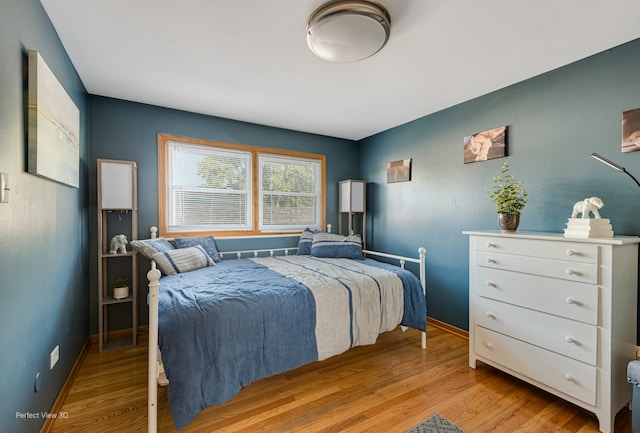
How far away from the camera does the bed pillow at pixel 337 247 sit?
3180mm

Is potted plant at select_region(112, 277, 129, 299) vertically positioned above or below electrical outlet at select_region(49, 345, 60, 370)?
above

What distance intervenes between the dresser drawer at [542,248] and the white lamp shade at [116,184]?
3031mm

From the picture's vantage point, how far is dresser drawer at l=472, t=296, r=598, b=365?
1639mm

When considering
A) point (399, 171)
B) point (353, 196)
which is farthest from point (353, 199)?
point (399, 171)

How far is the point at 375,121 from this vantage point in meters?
3.41

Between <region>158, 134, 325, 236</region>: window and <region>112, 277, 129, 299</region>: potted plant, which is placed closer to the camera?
<region>112, 277, 129, 299</region>: potted plant

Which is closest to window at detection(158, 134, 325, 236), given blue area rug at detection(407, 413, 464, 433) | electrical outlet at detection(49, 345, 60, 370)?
electrical outlet at detection(49, 345, 60, 370)

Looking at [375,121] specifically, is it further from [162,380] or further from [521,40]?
[162,380]

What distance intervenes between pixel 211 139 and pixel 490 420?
342 centimetres

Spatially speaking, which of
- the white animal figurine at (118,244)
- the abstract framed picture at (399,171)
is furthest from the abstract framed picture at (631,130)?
the white animal figurine at (118,244)

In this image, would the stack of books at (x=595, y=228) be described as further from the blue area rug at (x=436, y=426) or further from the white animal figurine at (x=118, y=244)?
the white animal figurine at (x=118, y=244)

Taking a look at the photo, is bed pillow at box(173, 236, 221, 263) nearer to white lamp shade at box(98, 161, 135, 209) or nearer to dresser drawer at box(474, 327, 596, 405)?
white lamp shade at box(98, 161, 135, 209)

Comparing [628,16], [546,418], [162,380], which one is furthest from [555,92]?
[162,380]

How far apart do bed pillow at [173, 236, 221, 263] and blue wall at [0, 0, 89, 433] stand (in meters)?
0.92
